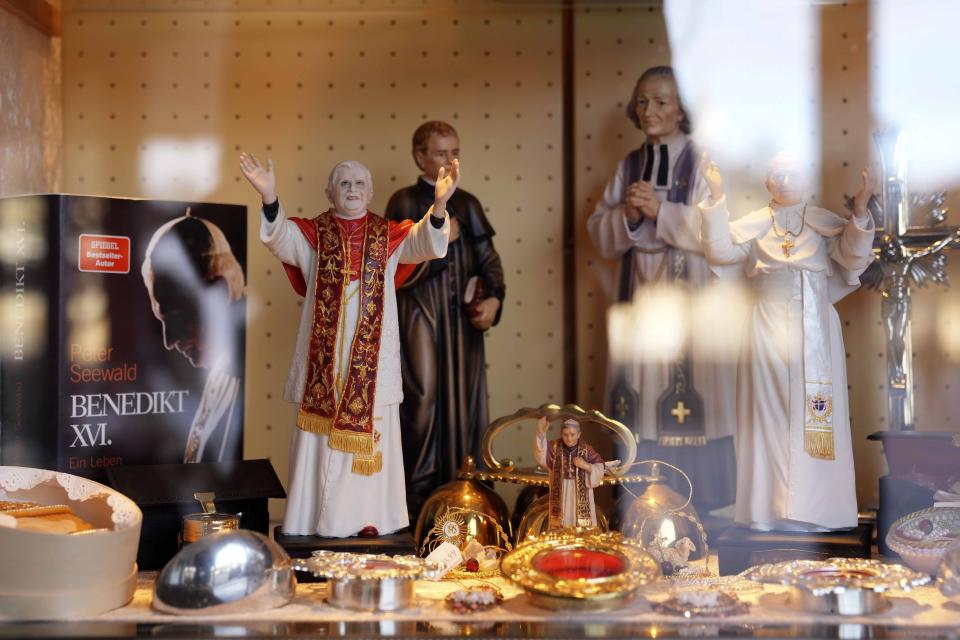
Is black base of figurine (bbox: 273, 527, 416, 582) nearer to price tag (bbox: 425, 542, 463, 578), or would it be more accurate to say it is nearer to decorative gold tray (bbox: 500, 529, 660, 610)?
price tag (bbox: 425, 542, 463, 578)

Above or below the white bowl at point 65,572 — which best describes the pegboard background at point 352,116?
above

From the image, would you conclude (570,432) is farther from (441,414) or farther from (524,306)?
(524,306)

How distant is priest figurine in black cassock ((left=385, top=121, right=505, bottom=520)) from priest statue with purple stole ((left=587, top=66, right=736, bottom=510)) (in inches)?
15.3

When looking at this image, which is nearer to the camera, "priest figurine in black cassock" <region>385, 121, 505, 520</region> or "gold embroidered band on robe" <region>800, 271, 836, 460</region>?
"gold embroidered band on robe" <region>800, 271, 836, 460</region>

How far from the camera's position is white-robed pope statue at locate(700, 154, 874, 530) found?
8.95 ft

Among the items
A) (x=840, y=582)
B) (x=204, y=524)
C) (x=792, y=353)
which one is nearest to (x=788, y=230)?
(x=792, y=353)

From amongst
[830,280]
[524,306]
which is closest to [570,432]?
[830,280]

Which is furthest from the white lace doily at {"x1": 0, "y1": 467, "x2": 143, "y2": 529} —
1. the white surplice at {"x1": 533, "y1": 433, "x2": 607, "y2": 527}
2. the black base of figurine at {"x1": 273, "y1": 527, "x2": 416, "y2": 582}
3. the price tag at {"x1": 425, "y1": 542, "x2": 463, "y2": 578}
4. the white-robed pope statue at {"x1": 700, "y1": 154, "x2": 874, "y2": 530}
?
the white-robed pope statue at {"x1": 700, "y1": 154, "x2": 874, "y2": 530}

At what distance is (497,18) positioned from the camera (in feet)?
11.7

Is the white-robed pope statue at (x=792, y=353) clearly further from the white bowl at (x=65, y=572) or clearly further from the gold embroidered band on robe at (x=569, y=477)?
the white bowl at (x=65, y=572)

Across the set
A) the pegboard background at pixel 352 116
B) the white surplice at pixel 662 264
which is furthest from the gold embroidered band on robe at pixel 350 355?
the white surplice at pixel 662 264

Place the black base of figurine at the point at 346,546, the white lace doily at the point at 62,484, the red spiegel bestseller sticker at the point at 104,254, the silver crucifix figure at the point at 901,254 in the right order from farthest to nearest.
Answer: the silver crucifix figure at the point at 901,254 → the red spiegel bestseller sticker at the point at 104,254 → the black base of figurine at the point at 346,546 → the white lace doily at the point at 62,484

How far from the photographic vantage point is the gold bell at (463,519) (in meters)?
2.76

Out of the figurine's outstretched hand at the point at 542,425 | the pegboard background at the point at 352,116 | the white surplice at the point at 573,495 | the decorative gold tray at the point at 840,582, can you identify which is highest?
the pegboard background at the point at 352,116
